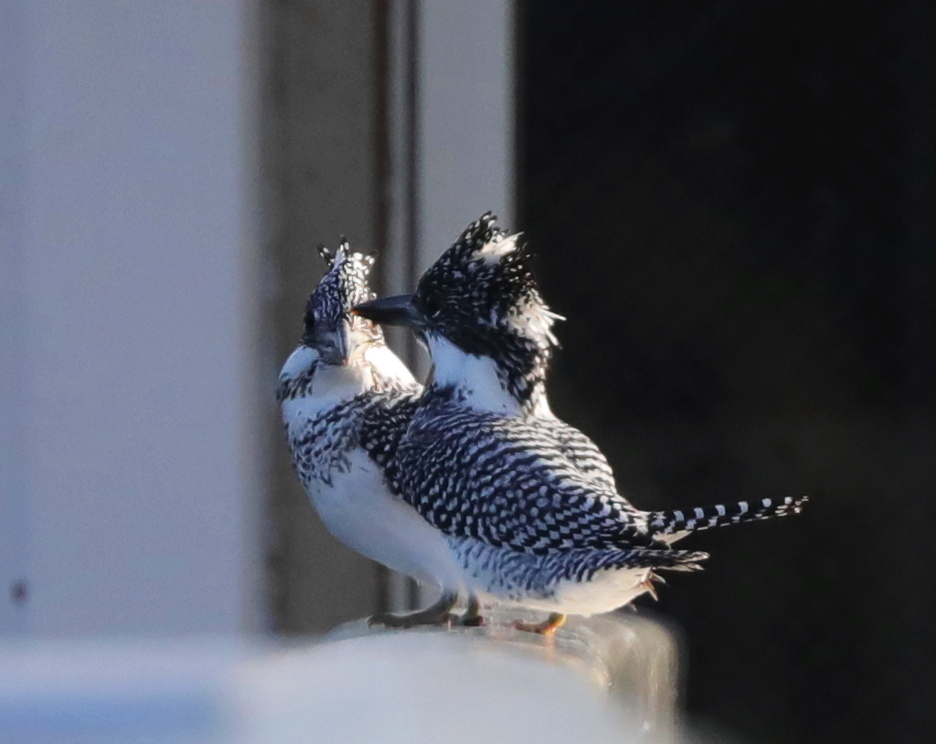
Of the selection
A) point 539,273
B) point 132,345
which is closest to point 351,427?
point 132,345

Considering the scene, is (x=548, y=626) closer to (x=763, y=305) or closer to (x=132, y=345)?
(x=132, y=345)

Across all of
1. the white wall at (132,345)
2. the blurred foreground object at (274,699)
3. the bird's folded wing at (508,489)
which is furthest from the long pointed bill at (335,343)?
the blurred foreground object at (274,699)

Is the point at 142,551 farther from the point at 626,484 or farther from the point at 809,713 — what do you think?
the point at 809,713

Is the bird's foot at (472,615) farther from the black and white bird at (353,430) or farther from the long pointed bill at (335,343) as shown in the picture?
the long pointed bill at (335,343)

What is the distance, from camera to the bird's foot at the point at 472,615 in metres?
1.09

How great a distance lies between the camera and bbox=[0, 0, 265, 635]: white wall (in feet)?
5.56

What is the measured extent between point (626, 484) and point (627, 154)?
0.47 metres

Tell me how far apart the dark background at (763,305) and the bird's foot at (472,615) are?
83cm

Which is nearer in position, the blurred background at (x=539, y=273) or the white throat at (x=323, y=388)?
the white throat at (x=323, y=388)

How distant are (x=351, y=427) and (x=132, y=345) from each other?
676mm

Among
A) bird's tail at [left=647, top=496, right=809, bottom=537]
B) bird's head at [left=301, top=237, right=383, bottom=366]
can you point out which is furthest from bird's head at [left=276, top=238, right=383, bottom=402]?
bird's tail at [left=647, top=496, right=809, bottom=537]

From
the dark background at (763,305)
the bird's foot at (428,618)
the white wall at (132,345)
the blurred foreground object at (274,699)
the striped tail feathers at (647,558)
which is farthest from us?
the dark background at (763,305)

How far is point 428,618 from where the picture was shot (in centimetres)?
109

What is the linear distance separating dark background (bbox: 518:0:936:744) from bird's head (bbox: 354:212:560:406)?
752 millimetres
